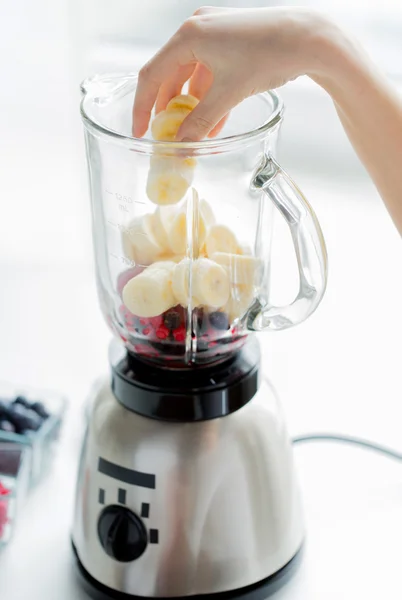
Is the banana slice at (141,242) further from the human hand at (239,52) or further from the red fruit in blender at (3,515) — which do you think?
the red fruit in blender at (3,515)

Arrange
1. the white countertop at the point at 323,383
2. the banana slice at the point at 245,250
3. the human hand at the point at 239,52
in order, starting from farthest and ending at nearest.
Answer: the white countertop at the point at 323,383
the banana slice at the point at 245,250
the human hand at the point at 239,52

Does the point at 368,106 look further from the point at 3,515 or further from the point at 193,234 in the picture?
the point at 3,515

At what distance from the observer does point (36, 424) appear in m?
0.99

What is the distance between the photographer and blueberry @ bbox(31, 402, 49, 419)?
1017 millimetres

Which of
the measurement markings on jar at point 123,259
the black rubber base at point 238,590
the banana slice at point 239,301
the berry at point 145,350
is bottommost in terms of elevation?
the black rubber base at point 238,590

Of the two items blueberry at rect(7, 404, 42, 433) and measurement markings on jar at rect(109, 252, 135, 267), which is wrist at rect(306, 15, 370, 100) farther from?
blueberry at rect(7, 404, 42, 433)

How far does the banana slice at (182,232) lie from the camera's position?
0.74 m

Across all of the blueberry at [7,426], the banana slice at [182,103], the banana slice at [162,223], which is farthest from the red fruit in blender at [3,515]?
the banana slice at [182,103]

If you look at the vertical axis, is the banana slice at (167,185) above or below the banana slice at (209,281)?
above

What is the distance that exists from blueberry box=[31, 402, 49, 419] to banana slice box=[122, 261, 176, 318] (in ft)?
1.04

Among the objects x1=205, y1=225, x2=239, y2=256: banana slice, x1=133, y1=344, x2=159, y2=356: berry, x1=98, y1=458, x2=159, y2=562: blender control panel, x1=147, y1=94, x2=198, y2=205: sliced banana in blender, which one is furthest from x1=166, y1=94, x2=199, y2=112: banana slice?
x1=98, y1=458, x2=159, y2=562: blender control panel

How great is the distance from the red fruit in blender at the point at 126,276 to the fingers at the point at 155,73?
0.38 feet

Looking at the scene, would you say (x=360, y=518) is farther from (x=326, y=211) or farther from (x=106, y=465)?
(x=326, y=211)

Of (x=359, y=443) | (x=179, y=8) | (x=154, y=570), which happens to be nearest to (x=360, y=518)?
(x=359, y=443)
